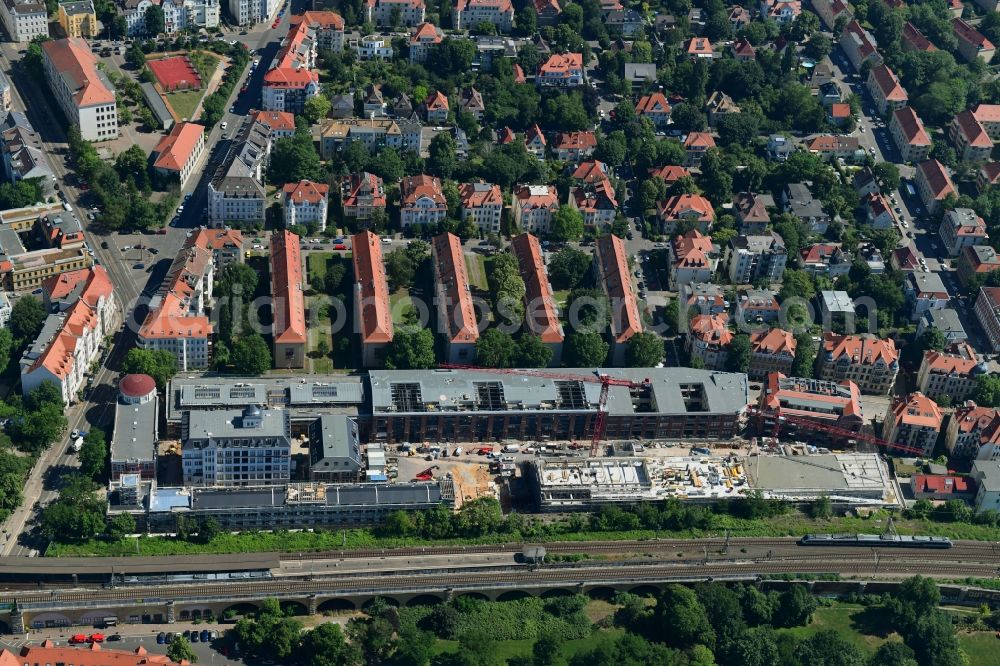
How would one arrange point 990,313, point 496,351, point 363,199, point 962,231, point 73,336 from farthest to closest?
point 962,231, point 363,199, point 990,313, point 496,351, point 73,336

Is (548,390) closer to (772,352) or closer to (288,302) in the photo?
(772,352)

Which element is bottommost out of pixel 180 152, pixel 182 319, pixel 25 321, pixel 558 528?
pixel 558 528

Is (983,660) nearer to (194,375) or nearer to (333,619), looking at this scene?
(333,619)

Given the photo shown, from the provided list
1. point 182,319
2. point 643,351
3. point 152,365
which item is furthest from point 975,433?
point 152,365

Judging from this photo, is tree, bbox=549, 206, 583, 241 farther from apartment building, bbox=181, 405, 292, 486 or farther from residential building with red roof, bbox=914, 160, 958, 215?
apartment building, bbox=181, 405, 292, 486

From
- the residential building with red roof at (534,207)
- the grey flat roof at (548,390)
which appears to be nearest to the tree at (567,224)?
the residential building with red roof at (534,207)

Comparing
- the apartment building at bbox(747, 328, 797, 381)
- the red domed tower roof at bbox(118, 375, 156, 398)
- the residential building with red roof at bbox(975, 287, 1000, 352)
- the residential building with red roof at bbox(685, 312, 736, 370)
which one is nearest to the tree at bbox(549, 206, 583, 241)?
the residential building with red roof at bbox(685, 312, 736, 370)
